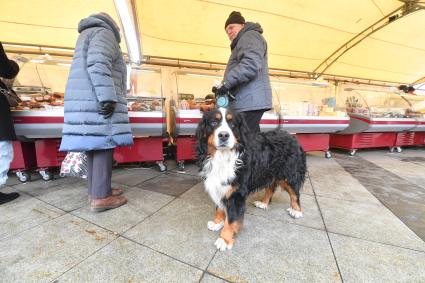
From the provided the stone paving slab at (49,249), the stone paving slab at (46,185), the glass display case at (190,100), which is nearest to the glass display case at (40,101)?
the stone paving slab at (46,185)

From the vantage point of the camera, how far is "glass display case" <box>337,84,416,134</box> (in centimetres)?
543

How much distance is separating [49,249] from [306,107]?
521 centimetres

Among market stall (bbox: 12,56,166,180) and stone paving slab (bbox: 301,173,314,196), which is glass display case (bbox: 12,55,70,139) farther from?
stone paving slab (bbox: 301,173,314,196)

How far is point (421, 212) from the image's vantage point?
7.57 feet

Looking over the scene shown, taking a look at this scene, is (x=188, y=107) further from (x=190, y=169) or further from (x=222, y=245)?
(x=222, y=245)

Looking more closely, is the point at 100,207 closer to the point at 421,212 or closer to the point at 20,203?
the point at 20,203

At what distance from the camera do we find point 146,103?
371 cm

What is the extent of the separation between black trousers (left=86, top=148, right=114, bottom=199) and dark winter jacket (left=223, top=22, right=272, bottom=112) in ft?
4.97

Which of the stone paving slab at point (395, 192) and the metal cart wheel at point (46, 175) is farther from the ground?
the metal cart wheel at point (46, 175)

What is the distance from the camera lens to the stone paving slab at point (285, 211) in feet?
6.67

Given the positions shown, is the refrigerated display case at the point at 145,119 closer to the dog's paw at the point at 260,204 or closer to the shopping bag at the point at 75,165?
the shopping bag at the point at 75,165

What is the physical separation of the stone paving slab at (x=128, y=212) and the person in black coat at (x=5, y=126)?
1.16 metres

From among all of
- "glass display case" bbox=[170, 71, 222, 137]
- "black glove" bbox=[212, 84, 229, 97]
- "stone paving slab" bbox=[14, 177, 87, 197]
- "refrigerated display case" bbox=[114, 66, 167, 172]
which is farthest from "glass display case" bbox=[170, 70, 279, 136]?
"stone paving slab" bbox=[14, 177, 87, 197]

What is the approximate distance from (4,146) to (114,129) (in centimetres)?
152
